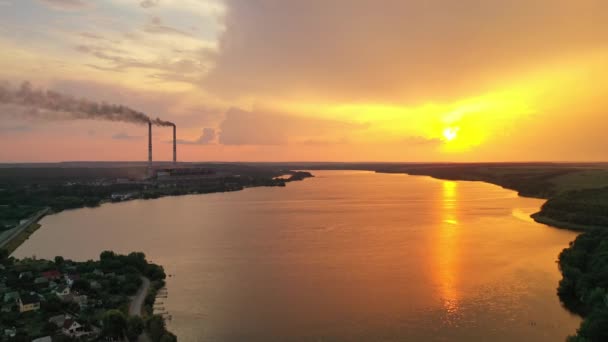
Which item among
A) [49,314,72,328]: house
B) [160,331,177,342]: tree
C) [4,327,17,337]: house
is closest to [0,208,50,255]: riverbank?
[49,314,72,328]: house

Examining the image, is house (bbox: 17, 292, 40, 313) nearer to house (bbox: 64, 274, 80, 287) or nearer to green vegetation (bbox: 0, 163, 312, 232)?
house (bbox: 64, 274, 80, 287)

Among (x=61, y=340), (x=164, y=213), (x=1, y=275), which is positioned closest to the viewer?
(x=61, y=340)

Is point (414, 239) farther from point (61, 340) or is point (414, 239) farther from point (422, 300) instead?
point (61, 340)

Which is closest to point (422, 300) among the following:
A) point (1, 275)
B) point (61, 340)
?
point (61, 340)

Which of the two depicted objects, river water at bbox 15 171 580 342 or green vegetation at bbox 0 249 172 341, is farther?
river water at bbox 15 171 580 342

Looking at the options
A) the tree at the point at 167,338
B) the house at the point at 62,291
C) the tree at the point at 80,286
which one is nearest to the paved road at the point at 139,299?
the tree at the point at 80,286
